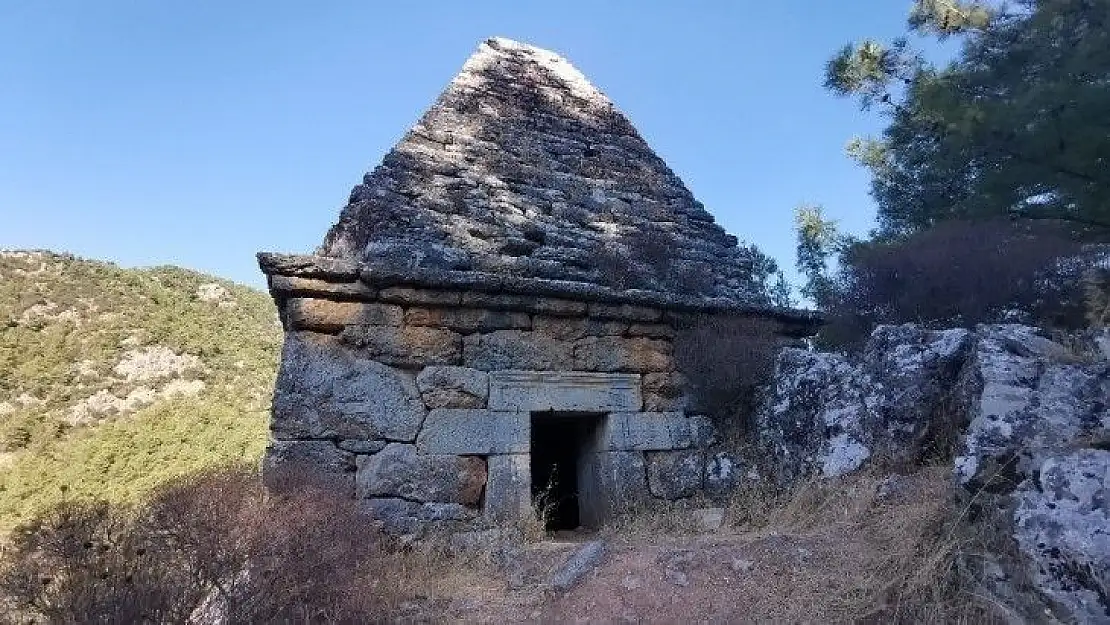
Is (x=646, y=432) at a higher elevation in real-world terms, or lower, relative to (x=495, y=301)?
lower

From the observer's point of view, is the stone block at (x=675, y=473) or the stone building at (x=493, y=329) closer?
the stone building at (x=493, y=329)

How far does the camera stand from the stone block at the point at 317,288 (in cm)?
420

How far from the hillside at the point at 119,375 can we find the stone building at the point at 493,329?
5.63 meters

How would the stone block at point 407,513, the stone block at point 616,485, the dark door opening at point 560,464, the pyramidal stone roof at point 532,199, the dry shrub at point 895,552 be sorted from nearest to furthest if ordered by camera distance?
the dry shrub at point 895,552, the stone block at point 407,513, the stone block at point 616,485, the pyramidal stone roof at point 532,199, the dark door opening at point 560,464

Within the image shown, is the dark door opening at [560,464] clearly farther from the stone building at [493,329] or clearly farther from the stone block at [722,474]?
the stone block at [722,474]

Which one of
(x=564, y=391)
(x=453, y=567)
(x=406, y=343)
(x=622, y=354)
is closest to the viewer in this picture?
(x=453, y=567)

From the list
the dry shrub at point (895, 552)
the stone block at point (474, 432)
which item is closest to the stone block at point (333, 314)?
the stone block at point (474, 432)

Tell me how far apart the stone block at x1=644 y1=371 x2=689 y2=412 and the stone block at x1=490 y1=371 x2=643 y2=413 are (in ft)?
0.26

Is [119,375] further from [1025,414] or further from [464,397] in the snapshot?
[1025,414]

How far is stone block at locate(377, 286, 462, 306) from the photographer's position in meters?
A: 4.40

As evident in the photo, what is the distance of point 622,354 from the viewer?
16.2 feet

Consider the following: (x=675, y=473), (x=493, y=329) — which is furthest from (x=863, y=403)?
(x=493, y=329)

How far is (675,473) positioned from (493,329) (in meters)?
1.55

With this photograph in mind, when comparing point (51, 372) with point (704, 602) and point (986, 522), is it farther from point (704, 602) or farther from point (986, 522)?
point (986, 522)
